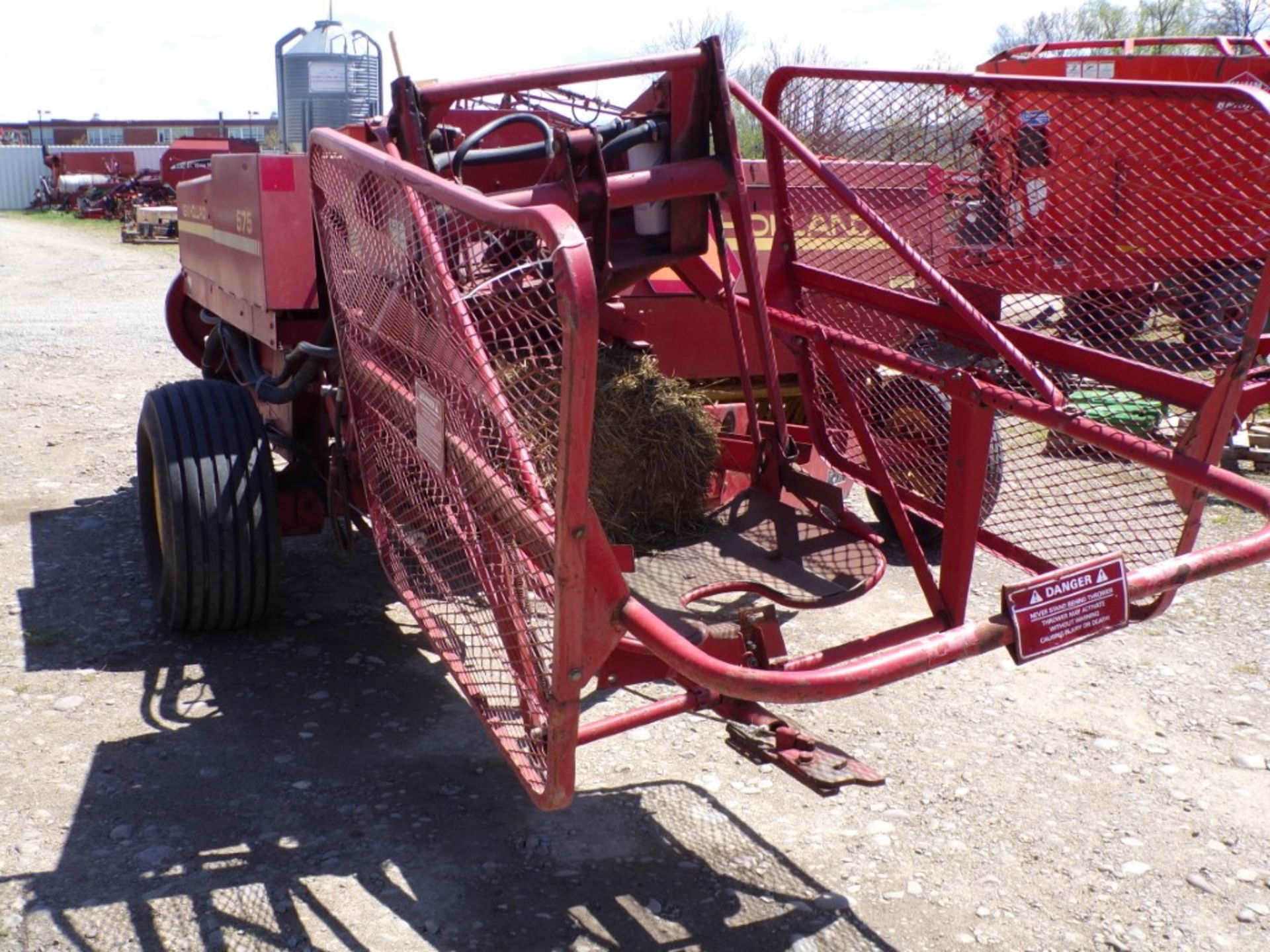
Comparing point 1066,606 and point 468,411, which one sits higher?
point 468,411

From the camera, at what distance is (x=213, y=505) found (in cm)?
409

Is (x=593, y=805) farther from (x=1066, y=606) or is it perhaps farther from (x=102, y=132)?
(x=102, y=132)

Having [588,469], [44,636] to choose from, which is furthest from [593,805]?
[44,636]

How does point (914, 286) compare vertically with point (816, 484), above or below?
above

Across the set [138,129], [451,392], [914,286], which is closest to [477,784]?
[451,392]

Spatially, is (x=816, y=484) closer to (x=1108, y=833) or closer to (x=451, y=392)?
(x=1108, y=833)

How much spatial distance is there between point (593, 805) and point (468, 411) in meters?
1.39

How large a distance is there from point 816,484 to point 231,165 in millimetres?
2298

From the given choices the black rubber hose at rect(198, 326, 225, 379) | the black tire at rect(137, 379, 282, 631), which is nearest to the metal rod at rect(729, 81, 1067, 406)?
the black tire at rect(137, 379, 282, 631)

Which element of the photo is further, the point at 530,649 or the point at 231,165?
the point at 231,165

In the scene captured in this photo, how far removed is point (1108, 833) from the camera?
337 centimetres

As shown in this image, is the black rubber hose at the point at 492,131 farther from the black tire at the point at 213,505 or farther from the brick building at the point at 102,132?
the brick building at the point at 102,132

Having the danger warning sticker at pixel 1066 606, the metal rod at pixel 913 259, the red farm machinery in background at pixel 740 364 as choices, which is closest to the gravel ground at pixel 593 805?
the red farm machinery in background at pixel 740 364

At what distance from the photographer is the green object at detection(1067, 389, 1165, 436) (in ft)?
11.6
